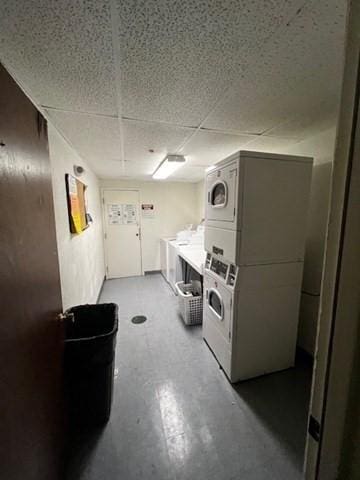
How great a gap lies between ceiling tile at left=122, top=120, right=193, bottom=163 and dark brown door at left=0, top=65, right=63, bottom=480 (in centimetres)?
83

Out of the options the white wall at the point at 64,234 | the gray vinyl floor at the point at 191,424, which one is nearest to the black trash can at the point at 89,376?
the gray vinyl floor at the point at 191,424

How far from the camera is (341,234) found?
44 cm

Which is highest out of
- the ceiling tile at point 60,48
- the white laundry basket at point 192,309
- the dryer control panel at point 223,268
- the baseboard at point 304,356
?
the ceiling tile at point 60,48

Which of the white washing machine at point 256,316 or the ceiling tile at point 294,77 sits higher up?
the ceiling tile at point 294,77

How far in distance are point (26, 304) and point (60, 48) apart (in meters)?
1.11

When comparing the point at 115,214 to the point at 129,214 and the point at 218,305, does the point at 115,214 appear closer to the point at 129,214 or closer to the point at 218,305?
the point at 129,214

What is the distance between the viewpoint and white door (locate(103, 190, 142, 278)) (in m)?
4.25

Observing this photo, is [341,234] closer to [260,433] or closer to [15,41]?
[15,41]

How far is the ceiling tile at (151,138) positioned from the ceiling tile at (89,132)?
106 mm

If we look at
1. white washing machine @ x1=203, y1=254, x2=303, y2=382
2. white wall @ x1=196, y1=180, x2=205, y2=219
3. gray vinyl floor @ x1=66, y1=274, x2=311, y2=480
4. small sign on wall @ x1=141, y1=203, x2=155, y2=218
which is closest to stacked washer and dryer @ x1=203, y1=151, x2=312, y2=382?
white washing machine @ x1=203, y1=254, x2=303, y2=382

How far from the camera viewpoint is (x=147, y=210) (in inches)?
176

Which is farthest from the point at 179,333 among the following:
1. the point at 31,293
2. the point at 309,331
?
the point at 31,293

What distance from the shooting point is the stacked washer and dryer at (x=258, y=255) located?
1.53 meters

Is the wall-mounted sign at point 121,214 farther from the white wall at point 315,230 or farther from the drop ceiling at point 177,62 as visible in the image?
the white wall at point 315,230
